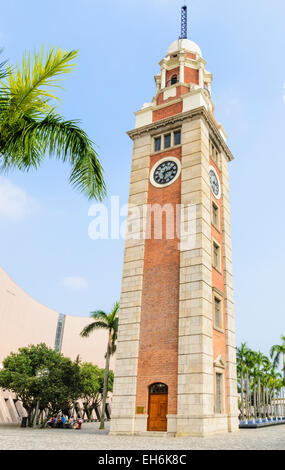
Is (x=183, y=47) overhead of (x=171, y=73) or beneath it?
overhead

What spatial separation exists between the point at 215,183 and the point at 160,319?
11101 millimetres

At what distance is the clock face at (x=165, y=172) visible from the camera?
26.8 metres

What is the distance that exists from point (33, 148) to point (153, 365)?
16.2m

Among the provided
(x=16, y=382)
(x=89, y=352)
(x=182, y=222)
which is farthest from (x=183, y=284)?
(x=89, y=352)

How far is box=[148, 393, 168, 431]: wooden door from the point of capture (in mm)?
20678

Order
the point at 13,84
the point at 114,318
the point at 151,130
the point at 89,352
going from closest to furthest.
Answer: the point at 13,84 → the point at 151,130 → the point at 114,318 → the point at 89,352

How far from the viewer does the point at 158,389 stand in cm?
2147

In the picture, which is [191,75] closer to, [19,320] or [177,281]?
[177,281]

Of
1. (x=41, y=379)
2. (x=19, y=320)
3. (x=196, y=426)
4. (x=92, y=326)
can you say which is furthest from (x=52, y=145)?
(x=19, y=320)

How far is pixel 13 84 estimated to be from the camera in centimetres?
812

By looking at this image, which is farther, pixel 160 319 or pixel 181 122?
pixel 181 122

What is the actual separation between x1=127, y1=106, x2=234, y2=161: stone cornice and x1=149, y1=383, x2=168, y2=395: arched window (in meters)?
17.3

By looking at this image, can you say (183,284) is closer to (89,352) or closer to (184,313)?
(184,313)

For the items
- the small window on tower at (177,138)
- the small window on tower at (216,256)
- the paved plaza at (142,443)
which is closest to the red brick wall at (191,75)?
the small window on tower at (177,138)
